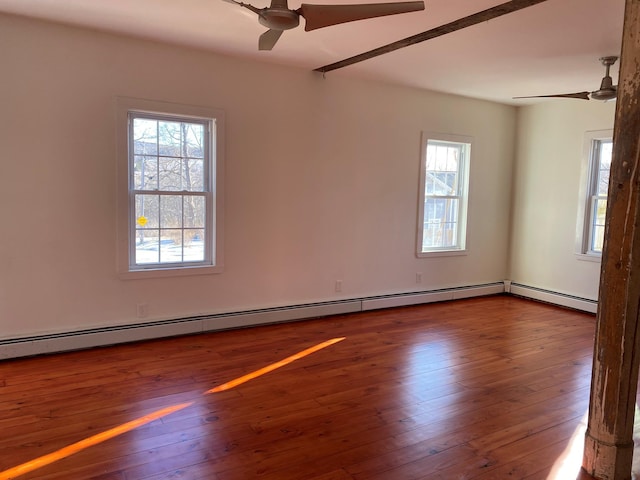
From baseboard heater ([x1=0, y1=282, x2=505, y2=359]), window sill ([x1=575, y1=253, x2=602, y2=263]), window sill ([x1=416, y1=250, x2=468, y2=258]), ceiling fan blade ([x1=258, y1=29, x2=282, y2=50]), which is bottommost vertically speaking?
baseboard heater ([x1=0, y1=282, x2=505, y2=359])

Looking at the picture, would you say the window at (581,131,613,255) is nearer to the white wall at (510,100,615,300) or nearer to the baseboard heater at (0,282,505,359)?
the white wall at (510,100,615,300)

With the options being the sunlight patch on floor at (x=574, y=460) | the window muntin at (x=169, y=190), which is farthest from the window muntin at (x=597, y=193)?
the window muntin at (x=169, y=190)

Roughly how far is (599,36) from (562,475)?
3185 millimetres

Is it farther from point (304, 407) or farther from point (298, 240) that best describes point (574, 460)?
point (298, 240)

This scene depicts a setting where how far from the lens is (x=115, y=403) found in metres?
2.98

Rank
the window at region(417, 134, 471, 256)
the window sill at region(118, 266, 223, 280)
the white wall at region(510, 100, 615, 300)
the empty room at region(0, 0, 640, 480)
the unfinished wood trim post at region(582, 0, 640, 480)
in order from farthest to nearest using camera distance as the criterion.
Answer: the window at region(417, 134, 471, 256), the white wall at region(510, 100, 615, 300), the window sill at region(118, 266, 223, 280), the empty room at region(0, 0, 640, 480), the unfinished wood trim post at region(582, 0, 640, 480)

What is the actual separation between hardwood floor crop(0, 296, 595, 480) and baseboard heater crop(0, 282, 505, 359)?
A: 115 millimetres

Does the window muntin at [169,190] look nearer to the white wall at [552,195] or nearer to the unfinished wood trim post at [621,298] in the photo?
the unfinished wood trim post at [621,298]

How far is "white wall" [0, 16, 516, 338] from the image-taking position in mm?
3678

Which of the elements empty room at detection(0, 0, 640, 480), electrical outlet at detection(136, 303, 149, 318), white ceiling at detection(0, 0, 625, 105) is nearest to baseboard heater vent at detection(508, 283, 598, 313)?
empty room at detection(0, 0, 640, 480)

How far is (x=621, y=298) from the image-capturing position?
7.13 ft

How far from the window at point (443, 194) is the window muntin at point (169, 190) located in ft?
8.98

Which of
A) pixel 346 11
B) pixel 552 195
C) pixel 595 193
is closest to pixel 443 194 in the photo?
pixel 552 195

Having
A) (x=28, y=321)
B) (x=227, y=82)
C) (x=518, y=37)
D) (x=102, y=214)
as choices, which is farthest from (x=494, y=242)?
(x=28, y=321)
